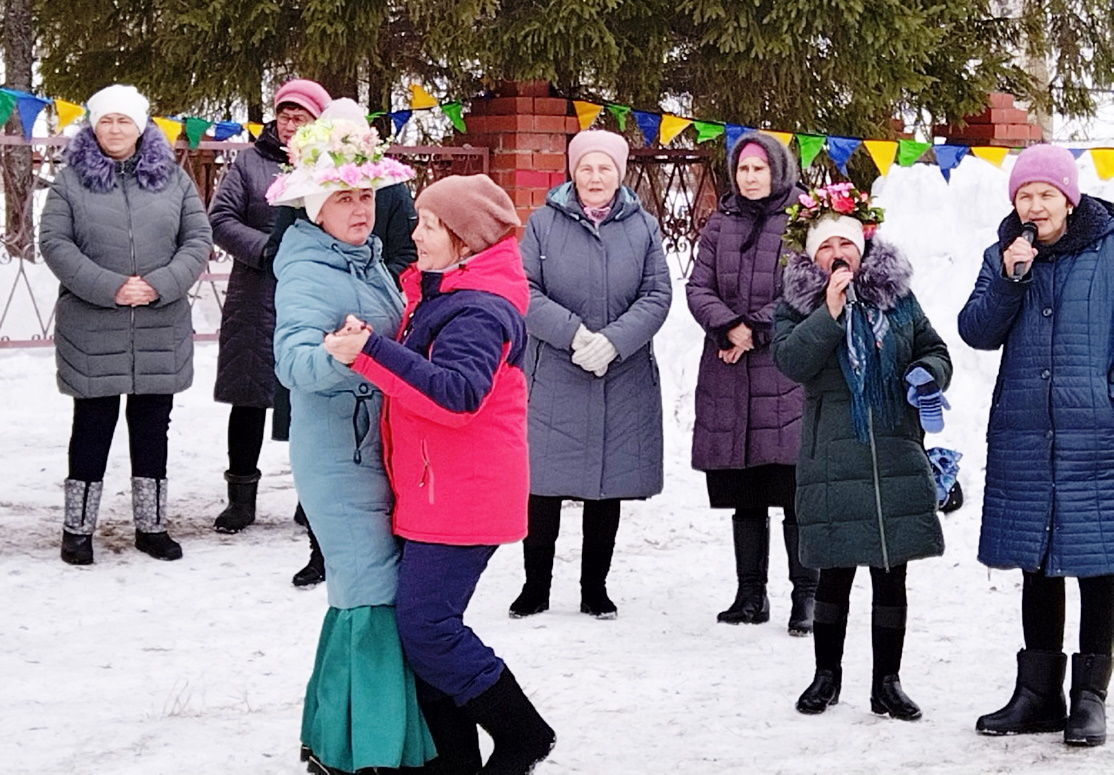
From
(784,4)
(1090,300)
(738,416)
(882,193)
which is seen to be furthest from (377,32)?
(1090,300)

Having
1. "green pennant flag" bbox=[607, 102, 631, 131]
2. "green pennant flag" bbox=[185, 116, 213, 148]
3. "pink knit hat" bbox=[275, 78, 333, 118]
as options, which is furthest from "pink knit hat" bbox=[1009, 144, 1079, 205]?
"green pennant flag" bbox=[185, 116, 213, 148]

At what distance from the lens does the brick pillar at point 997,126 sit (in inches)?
454

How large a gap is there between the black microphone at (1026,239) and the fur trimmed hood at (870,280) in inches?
14.3

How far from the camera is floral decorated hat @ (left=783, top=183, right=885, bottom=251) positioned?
495cm

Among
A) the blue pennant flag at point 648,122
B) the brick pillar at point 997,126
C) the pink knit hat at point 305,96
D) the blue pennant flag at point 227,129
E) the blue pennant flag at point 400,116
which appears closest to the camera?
the pink knit hat at point 305,96

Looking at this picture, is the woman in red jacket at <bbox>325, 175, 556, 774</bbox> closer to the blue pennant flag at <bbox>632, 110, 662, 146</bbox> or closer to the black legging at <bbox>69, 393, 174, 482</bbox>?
the black legging at <bbox>69, 393, 174, 482</bbox>

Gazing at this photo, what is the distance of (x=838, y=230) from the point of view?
194 inches

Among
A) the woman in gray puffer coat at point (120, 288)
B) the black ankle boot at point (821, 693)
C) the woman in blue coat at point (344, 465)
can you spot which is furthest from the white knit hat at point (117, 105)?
the black ankle boot at point (821, 693)

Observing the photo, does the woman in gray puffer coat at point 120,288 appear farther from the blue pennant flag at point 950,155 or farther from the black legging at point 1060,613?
the blue pennant flag at point 950,155

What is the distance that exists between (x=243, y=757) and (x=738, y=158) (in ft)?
9.54

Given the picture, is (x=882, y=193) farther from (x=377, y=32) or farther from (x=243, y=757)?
(x=243, y=757)

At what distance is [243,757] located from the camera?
4.50m

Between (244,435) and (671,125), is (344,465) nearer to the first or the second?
(244,435)

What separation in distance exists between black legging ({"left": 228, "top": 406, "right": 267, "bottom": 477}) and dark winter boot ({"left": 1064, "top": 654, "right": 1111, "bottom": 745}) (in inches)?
157
